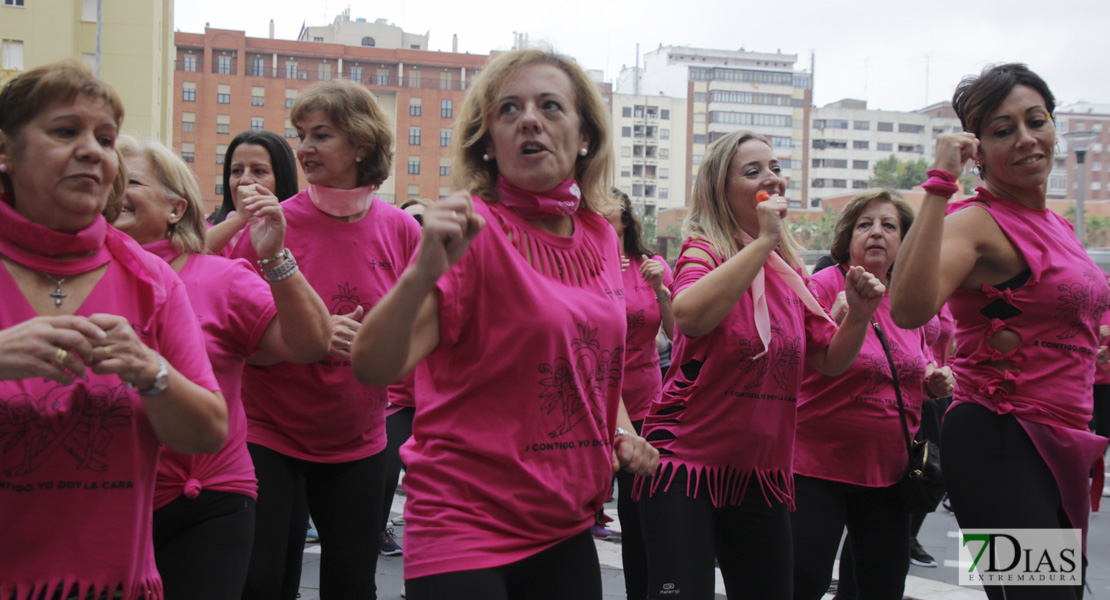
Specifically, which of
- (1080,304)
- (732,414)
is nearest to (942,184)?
(1080,304)

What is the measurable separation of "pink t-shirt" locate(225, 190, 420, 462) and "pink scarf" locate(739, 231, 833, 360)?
1.54 meters

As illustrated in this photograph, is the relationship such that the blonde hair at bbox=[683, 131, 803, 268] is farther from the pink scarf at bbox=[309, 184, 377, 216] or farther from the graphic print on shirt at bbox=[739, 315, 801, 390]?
the pink scarf at bbox=[309, 184, 377, 216]

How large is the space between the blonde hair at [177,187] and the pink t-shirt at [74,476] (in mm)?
954

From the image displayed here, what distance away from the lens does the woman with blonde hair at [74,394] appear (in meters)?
2.09

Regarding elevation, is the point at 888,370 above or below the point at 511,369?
below

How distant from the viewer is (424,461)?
2361 millimetres

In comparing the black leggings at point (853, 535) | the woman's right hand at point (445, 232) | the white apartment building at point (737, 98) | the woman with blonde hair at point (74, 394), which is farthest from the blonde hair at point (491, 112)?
the white apartment building at point (737, 98)

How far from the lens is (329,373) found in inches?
143

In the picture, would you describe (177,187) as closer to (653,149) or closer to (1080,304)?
(1080,304)

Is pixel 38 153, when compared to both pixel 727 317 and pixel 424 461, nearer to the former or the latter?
pixel 424 461

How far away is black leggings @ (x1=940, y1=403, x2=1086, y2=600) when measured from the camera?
3.16m

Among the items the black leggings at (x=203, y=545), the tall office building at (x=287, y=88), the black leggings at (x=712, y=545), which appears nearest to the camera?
the black leggings at (x=203, y=545)

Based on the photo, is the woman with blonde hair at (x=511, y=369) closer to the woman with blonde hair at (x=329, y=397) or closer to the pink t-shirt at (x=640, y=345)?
the woman with blonde hair at (x=329, y=397)

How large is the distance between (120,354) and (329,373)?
1.72 meters
